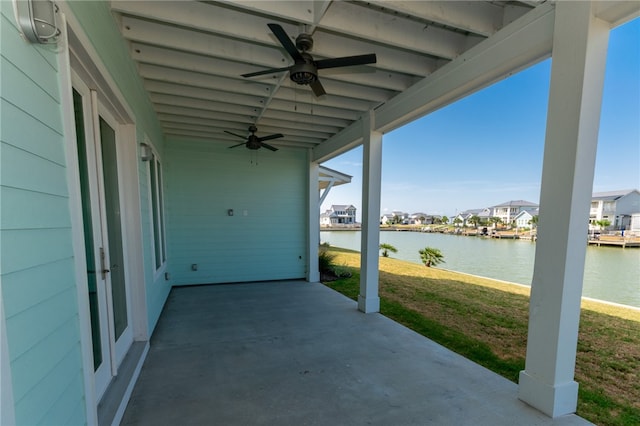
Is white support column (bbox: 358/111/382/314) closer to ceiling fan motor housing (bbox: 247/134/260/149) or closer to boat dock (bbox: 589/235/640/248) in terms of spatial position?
ceiling fan motor housing (bbox: 247/134/260/149)

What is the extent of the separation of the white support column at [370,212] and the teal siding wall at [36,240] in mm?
3428

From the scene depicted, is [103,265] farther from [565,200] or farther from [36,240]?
[565,200]

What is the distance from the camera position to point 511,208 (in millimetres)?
32812

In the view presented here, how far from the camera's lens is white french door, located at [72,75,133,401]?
1.83m

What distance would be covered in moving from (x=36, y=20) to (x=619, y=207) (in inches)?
1002

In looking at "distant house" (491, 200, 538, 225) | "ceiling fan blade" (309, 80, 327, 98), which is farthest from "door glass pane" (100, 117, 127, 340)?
"distant house" (491, 200, 538, 225)

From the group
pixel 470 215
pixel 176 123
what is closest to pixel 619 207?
pixel 470 215

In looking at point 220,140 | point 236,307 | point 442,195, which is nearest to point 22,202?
point 236,307

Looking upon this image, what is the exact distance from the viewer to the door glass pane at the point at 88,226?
69.4 inches

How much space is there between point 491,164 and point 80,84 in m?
21.6

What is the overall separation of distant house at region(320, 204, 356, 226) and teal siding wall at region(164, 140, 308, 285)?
26.6m

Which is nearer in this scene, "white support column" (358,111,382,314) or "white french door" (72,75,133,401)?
"white french door" (72,75,133,401)

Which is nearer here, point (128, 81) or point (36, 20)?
point (36, 20)

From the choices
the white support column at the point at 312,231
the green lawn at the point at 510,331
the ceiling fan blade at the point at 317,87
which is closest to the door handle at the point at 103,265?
the ceiling fan blade at the point at 317,87
